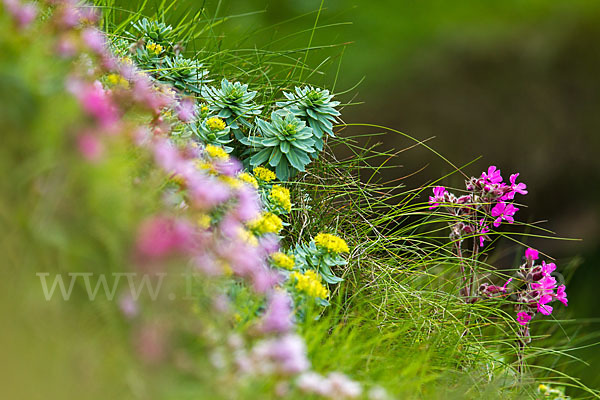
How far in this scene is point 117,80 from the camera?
54.4 inches

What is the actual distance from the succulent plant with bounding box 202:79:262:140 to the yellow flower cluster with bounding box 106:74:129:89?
39 cm

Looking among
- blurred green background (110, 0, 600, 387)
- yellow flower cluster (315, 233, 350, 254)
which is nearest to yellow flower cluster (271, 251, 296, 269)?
yellow flower cluster (315, 233, 350, 254)

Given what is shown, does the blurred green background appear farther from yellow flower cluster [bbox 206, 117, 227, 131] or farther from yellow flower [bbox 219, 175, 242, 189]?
yellow flower [bbox 219, 175, 242, 189]

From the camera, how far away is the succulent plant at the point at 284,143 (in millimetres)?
1683

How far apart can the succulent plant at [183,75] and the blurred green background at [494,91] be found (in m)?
1.99

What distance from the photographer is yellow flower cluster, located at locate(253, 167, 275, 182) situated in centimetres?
166

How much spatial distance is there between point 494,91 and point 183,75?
9.70 ft

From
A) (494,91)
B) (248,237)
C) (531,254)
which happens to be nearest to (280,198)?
(248,237)

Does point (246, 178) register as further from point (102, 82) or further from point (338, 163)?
point (338, 163)

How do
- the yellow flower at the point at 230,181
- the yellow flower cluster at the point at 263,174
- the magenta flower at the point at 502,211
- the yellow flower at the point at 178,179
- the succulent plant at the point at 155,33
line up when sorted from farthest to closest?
the succulent plant at the point at 155,33 → the magenta flower at the point at 502,211 → the yellow flower cluster at the point at 263,174 → the yellow flower at the point at 230,181 → the yellow flower at the point at 178,179

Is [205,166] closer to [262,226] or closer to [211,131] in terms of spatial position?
[262,226]

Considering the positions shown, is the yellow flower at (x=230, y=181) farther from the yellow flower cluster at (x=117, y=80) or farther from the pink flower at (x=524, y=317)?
the pink flower at (x=524, y=317)

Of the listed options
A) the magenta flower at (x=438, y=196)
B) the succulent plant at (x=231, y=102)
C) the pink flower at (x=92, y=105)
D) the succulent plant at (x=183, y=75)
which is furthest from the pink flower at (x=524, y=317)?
the pink flower at (x=92, y=105)

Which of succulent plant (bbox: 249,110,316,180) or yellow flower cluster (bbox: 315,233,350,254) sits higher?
succulent plant (bbox: 249,110,316,180)
